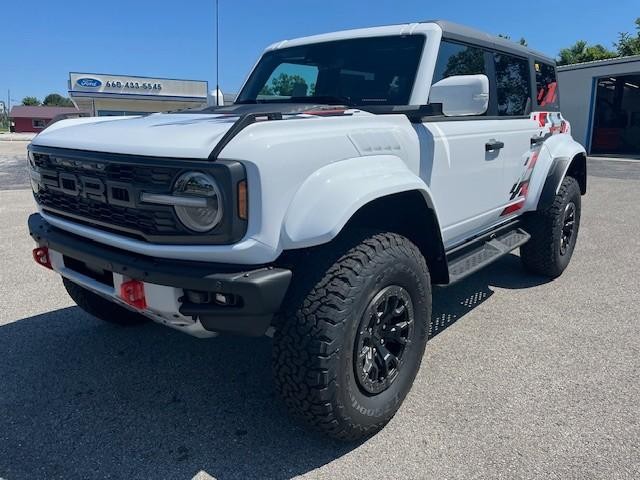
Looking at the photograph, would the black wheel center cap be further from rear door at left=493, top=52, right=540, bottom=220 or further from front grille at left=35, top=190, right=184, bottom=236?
rear door at left=493, top=52, right=540, bottom=220

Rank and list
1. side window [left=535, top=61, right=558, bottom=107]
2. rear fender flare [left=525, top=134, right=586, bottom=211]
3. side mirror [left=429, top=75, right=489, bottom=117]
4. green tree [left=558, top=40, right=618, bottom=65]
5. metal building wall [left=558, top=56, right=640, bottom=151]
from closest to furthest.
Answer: side mirror [left=429, top=75, right=489, bottom=117] → rear fender flare [left=525, top=134, right=586, bottom=211] → side window [left=535, top=61, right=558, bottom=107] → metal building wall [left=558, top=56, right=640, bottom=151] → green tree [left=558, top=40, right=618, bottom=65]

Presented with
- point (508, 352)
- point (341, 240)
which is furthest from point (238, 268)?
point (508, 352)

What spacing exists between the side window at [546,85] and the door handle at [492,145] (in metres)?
1.21

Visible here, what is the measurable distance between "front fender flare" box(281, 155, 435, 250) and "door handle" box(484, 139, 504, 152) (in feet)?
4.49

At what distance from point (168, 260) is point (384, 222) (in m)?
1.19

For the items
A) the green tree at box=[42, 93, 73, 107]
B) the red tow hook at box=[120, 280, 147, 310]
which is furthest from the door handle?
the green tree at box=[42, 93, 73, 107]

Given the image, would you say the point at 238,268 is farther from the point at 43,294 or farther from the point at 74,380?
the point at 43,294

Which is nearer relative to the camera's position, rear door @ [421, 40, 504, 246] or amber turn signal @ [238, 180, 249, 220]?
amber turn signal @ [238, 180, 249, 220]

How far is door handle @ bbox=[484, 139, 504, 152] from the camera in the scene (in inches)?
136

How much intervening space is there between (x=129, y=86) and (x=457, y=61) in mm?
39577

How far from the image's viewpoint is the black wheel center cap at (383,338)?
7.56 ft

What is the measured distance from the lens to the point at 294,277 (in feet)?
7.15

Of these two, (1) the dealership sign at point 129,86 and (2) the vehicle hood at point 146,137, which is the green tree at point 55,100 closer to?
(1) the dealership sign at point 129,86

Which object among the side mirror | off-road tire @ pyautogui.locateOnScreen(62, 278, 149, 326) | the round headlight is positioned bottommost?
off-road tire @ pyautogui.locateOnScreen(62, 278, 149, 326)
